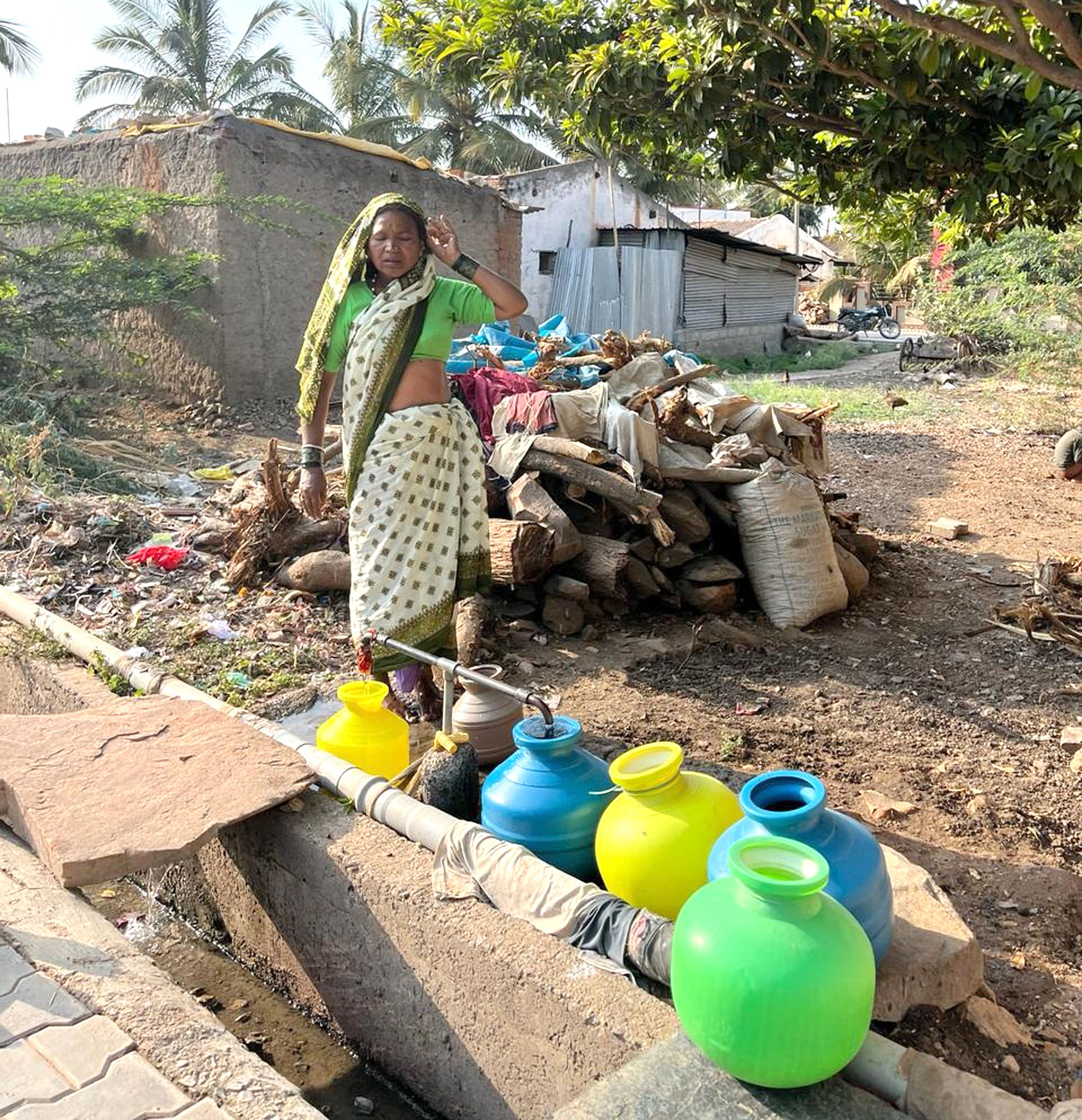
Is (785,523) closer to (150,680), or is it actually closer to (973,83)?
(973,83)

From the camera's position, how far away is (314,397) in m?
3.50

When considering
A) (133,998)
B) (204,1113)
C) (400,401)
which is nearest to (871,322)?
(400,401)

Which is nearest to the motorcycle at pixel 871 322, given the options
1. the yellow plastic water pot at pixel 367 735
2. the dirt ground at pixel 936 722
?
the dirt ground at pixel 936 722

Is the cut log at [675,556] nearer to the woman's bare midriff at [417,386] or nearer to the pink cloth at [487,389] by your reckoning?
the pink cloth at [487,389]

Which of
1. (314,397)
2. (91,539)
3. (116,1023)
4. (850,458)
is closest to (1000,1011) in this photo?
(116,1023)

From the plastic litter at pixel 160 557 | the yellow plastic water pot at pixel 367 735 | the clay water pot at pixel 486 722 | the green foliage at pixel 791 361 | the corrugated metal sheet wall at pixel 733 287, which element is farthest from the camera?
the corrugated metal sheet wall at pixel 733 287

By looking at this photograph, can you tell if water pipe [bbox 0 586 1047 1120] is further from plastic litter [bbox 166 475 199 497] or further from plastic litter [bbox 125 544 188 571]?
plastic litter [bbox 166 475 199 497]

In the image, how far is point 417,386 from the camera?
336cm

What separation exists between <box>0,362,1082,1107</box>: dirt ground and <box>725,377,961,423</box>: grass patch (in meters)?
6.82

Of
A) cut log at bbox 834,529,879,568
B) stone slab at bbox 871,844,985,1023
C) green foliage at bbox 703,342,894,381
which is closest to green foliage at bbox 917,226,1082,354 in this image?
green foliage at bbox 703,342,894,381

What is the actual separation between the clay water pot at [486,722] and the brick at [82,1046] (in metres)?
1.32

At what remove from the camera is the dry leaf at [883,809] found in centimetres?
310

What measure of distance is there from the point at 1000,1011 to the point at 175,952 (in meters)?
2.27

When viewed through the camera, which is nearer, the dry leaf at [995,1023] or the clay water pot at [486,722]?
the dry leaf at [995,1023]
